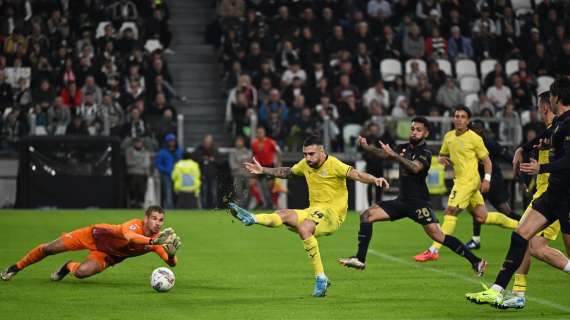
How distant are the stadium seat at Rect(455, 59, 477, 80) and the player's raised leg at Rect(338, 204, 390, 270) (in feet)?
60.2

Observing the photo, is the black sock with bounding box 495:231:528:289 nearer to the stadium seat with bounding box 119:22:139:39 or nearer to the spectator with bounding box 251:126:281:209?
the spectator with bounding box 251:126:281:209

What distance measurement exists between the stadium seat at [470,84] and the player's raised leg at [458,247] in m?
18.0

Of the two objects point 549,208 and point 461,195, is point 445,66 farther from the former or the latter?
point 549,208

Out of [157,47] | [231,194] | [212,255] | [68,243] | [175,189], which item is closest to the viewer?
[231,194]

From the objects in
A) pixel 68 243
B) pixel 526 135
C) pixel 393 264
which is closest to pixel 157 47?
pixel 526 135

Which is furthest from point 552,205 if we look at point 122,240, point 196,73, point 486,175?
point 196,73

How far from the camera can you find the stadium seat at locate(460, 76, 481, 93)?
3203 cm

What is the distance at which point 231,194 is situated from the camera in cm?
1238

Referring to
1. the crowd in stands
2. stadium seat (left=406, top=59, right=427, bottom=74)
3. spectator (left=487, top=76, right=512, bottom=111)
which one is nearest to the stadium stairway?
the crowd in stands

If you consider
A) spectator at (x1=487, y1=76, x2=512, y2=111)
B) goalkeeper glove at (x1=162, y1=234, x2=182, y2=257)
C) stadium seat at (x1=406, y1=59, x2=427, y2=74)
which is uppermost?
stadium seat at (x1=406, y1=59, x2=427, y2=74)

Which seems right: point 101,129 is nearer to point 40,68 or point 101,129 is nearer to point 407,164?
point 40,68

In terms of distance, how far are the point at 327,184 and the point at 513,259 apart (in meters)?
2.86

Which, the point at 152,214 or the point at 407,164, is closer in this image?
the point at 152,214

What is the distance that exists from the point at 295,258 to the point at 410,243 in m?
3.30
